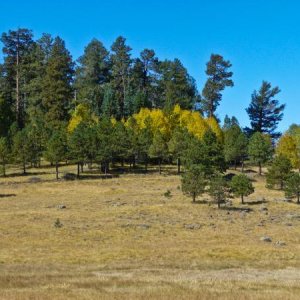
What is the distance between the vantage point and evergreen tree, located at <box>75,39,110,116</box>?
124356 millimetres

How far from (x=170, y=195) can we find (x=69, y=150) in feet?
85.4

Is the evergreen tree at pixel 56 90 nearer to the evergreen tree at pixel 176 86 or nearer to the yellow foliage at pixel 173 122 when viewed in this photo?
the yellow foliage at pixel 173 122

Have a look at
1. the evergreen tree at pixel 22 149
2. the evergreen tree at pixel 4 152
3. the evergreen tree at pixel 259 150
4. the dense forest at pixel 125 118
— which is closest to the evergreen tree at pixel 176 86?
the dense forest at pixel 125 118

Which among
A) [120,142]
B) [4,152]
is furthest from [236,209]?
[4,152]

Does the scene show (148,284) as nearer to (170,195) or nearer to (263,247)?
(263,247)

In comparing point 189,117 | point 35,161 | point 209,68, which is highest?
point 209,68

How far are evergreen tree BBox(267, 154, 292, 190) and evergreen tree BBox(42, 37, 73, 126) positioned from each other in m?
53.2

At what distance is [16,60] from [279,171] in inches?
3259

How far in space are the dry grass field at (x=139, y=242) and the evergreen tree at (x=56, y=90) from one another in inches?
1191

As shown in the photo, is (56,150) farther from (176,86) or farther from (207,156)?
(176,86)

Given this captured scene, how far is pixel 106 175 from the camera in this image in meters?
88.9

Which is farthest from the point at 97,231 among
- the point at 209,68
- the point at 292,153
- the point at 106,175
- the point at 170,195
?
the point at 209,68

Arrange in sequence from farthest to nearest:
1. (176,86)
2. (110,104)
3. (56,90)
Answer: (176,86), (110,104), (56,90)

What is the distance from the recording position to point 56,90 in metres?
116
